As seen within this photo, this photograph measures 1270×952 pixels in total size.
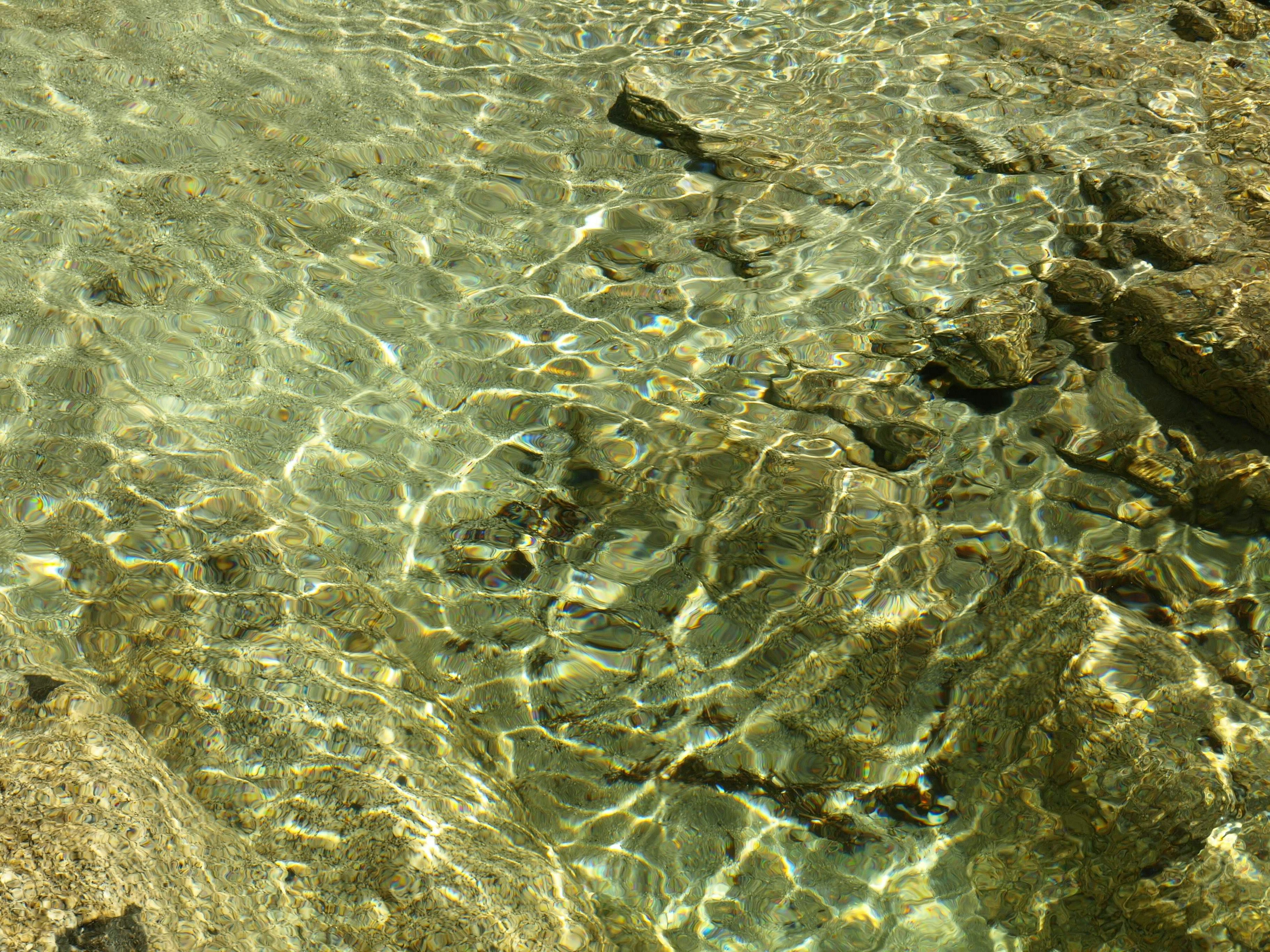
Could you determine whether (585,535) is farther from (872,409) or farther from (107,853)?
(107,853)

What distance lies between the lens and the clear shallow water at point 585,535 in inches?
111

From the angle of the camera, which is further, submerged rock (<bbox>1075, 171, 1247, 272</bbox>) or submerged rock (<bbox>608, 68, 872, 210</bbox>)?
submerged rock (<bbox>608, 68, 872, 210</bbox>)

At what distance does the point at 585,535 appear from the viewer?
3842 mm

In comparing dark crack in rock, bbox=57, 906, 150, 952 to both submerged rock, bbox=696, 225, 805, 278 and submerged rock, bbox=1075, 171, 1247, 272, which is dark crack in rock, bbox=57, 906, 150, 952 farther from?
submerged rock, bbox=1075, 171, 1247, 272

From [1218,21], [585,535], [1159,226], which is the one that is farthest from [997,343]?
[1218,21]

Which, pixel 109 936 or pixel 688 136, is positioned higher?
pixel 688 136

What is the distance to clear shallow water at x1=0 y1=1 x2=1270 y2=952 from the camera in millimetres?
2818

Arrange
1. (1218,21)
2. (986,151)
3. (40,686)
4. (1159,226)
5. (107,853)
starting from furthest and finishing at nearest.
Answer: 1. (1218,21)
2. (986,151)
3. (1159,226)
4. (40,686)
5. (107,853)

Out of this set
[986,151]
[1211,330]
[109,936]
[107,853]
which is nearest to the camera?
[109,936]

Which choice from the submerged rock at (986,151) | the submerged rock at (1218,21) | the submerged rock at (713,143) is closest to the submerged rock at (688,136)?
the submerged rock at (713,143)

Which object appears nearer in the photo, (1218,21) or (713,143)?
(713,143)

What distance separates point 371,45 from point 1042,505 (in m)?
4.95

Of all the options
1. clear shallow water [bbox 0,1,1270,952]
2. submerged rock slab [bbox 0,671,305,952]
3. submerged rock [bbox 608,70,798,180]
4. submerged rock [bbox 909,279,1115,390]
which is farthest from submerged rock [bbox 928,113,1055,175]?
submerged rock slab [bbox 0,671,305,952]

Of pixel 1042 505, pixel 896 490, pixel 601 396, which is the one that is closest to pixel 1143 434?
pixel 1042 505
